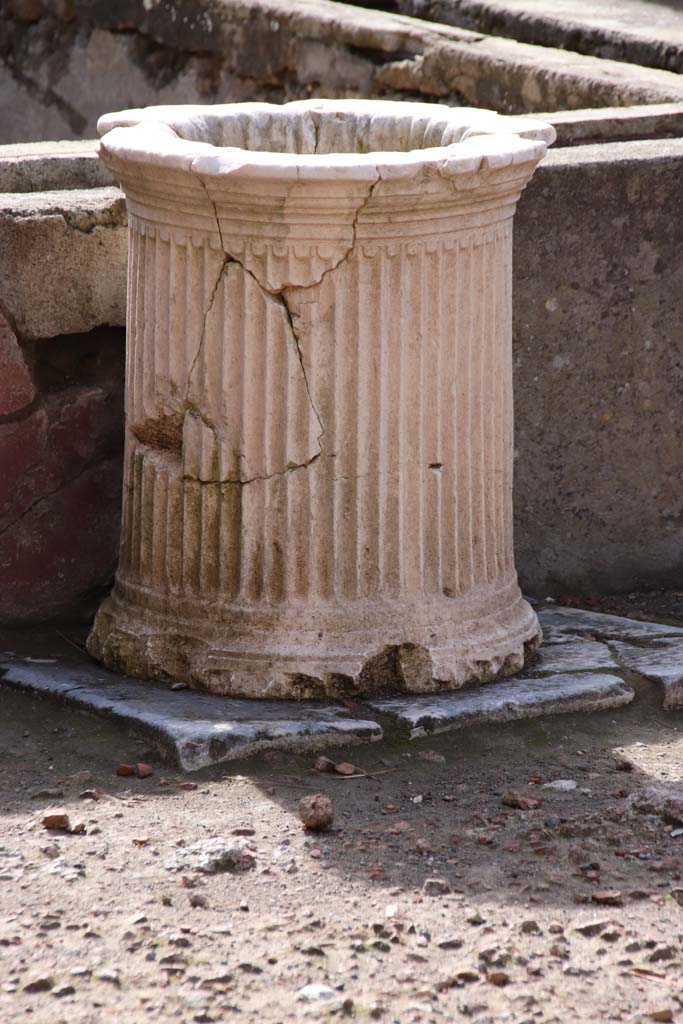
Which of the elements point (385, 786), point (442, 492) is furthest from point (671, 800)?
point (442, 492)

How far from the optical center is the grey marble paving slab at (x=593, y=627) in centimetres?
392

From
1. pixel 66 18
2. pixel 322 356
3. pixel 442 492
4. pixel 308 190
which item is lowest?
pixel 442 492

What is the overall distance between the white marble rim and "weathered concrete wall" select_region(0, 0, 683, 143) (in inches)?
67.5

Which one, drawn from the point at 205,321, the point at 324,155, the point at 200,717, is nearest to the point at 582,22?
the point at 324,155

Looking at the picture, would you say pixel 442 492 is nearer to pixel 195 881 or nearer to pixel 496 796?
pixel 496 796

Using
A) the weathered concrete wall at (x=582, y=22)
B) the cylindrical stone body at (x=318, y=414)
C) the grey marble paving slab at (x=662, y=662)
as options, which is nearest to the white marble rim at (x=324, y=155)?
the cylindrical stone body at (x=318, y=414)

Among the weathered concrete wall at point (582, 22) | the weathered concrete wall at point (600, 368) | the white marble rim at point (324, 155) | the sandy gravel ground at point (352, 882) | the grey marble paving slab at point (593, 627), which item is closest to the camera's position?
the sandy gravel ground at point (352, 882)

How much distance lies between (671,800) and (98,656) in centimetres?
132

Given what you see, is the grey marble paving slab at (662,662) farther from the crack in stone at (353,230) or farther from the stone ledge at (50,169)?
the stone ledge at (50,169)

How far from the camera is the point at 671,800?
9.84 ft

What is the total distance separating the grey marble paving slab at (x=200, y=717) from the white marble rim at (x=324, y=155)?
106cm

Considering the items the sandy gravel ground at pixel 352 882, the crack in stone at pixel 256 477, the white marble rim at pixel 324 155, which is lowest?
the sandy gravel ground at pixel 352 882

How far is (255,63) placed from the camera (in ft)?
23.3

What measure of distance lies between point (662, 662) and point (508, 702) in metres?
0.50
